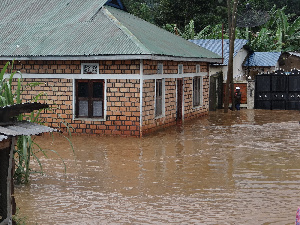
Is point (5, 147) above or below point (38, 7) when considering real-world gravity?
below

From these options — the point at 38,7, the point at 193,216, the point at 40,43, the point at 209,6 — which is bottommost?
the point at 193,216

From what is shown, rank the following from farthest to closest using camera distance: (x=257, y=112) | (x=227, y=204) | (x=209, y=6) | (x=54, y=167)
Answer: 1. (x=209, y=6)
2. (x=257, y=112)
3. (x=54, y=167)
4. (x=227, y=204)

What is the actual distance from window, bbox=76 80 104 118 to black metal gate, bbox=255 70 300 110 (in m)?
12.3

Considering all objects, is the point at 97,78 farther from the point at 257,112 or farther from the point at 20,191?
the point at 257,112

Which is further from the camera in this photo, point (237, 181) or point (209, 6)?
point (209, 6)

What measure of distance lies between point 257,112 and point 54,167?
16.0m

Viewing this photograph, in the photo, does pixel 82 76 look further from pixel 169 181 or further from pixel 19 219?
pixel 19 219

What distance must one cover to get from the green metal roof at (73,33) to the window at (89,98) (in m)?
1.27

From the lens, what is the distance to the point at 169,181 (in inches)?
440

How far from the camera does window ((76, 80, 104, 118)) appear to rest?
18.1 meters

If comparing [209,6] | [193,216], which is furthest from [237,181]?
[209,6]

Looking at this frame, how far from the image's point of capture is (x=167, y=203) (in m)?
9.39

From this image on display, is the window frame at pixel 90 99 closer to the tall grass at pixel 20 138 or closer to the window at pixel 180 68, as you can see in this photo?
the window at pixel 180 68

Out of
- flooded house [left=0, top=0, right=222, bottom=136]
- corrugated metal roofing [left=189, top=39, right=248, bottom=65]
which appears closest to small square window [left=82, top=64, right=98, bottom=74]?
flooded house [left=0, top=0, right=222, bottom=136]
